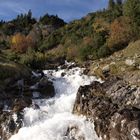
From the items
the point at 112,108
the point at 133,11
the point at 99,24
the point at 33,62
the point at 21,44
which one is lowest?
the point at 112,108

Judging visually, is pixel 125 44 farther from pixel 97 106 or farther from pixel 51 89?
pixel 97 106

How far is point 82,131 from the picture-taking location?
37.4 metres

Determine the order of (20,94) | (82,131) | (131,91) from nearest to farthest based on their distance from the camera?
(82,131) → (131,91) → (20,94)

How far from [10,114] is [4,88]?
1103cm

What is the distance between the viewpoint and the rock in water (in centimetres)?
3344

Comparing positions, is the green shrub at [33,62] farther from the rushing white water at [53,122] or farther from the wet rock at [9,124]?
the wet rock at [9,124]

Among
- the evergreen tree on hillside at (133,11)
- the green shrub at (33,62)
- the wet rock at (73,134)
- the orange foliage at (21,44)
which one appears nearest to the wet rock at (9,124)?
the wet rock at (73,134)

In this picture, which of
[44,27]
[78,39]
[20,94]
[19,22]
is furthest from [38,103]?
[19,22]

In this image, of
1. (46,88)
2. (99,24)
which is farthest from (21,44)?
(46,88)

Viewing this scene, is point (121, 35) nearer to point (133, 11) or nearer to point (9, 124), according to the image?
point (133, 11)

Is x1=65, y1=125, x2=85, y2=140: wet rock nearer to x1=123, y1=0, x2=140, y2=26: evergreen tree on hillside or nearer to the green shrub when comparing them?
the green shrub

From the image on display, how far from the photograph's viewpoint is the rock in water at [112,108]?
33438mm

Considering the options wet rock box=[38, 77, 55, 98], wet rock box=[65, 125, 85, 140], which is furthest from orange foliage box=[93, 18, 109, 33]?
wet rock box=[65, 125, 85, 140]

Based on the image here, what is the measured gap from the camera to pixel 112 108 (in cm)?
3766
